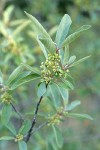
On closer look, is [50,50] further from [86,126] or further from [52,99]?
[86,126]

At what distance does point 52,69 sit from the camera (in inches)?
52.8

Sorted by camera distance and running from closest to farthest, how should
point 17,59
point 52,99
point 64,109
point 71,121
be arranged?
1. point 64,109
2. point 52,99
3. point 17,59
4. point 71,121

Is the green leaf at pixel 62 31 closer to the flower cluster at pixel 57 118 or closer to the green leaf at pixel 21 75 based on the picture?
the green leaf at pixel 21 75

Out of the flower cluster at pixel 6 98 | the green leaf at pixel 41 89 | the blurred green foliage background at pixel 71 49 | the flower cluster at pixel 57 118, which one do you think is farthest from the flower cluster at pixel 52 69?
the blurred green foliage background at pixel 71 49

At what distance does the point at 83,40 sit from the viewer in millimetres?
3961

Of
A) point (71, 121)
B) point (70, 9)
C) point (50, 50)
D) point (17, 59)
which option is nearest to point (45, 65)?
point (50, 50)

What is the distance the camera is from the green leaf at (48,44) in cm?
124

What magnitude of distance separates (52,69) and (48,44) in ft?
0.31

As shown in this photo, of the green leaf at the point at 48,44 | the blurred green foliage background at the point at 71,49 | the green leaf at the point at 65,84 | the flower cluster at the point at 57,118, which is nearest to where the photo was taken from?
the green leaf at the point at 48,44

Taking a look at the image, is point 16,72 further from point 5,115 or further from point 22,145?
point 22,145

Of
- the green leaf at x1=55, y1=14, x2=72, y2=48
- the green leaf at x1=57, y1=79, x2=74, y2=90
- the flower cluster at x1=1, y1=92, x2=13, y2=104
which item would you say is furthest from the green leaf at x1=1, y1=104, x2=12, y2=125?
the green leaf at x1=55, y1=14, x2=72, y2=48

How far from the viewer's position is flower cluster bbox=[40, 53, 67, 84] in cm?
132

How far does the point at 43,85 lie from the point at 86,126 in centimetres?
273

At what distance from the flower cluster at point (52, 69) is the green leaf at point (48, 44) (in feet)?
0.06
